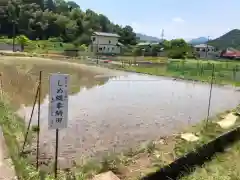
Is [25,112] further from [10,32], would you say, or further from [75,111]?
[10,32]

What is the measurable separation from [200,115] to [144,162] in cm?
586

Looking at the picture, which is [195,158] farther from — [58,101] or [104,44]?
[104,44]

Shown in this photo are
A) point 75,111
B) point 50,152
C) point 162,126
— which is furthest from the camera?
point 75,111

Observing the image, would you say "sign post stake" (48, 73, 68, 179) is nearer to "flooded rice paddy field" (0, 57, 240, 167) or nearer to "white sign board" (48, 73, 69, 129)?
"white sign board" (48, 73, 69, 129)

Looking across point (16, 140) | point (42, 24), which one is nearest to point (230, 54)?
point (42, 24)

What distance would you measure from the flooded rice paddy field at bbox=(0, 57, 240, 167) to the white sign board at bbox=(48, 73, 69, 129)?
1822mm

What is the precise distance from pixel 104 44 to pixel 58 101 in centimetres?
4687

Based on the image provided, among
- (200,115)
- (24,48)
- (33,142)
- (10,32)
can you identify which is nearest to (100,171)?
(33,142)

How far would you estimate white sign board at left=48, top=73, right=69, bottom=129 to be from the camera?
A: 4238 millimetres

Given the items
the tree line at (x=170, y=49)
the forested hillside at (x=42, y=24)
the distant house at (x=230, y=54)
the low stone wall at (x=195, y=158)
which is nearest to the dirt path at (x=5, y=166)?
the low stone wall at (x=195, y=158)

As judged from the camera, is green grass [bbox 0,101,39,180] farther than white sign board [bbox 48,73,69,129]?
Yes

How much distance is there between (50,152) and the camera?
6062mm

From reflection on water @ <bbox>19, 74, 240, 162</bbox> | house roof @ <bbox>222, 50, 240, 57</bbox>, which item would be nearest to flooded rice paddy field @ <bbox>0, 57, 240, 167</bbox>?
reflection on water @ <bbox>19, 74, 240, 162</bbox>

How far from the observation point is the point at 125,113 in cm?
1035
